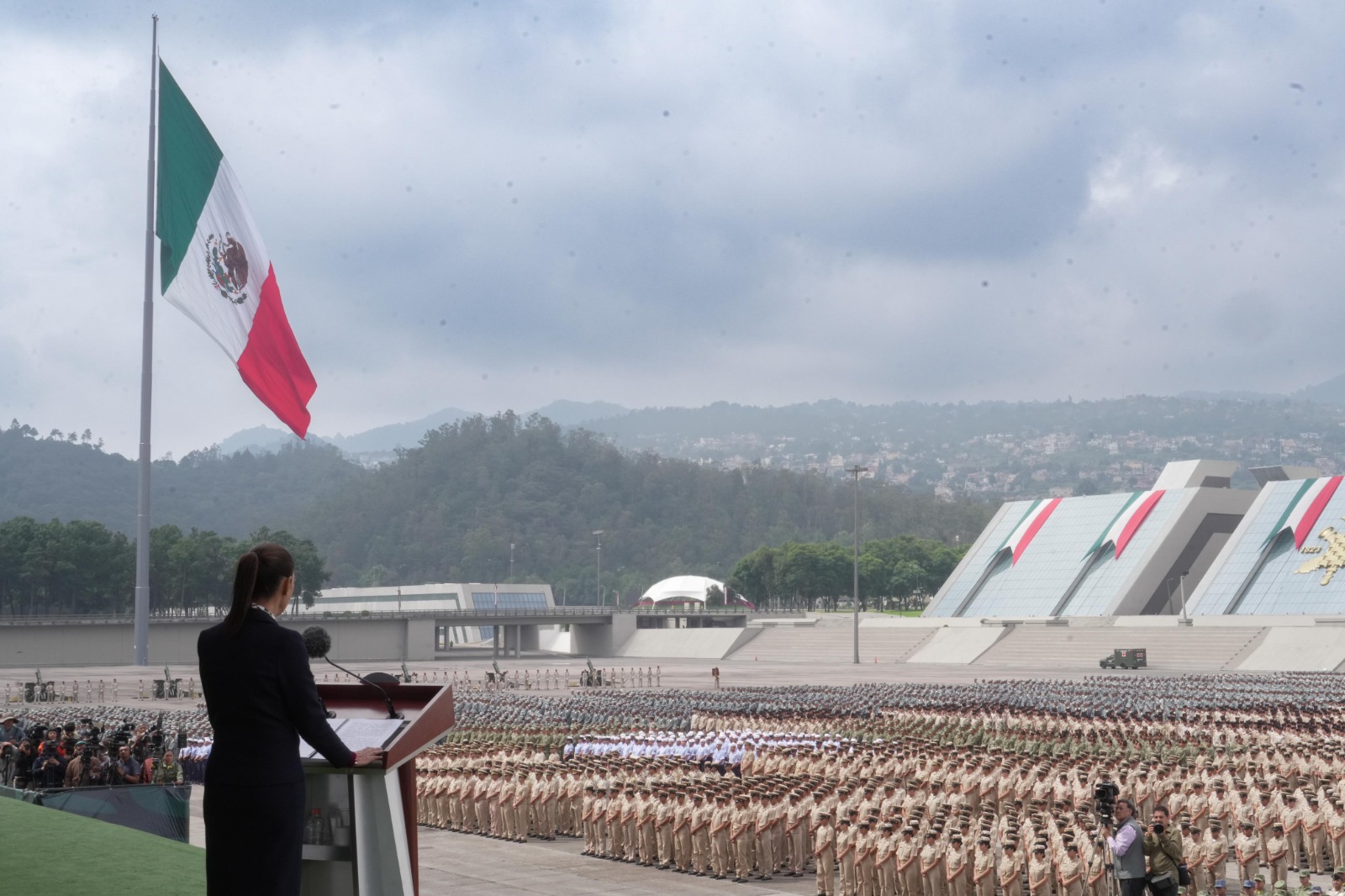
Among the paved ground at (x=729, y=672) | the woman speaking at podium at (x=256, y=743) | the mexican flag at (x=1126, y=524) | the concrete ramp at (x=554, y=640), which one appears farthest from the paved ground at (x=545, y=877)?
the concrete ramp at (x=554, y=640)

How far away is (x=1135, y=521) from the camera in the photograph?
77.2 meters

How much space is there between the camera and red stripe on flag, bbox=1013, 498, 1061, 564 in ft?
267

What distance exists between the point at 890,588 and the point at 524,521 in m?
70.4

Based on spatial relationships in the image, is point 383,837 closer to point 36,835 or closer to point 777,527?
point 36,835

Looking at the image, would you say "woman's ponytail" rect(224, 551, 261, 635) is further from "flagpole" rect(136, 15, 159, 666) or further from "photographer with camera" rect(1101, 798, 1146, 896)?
"flagpole" rect(136, 15, 159, 666)

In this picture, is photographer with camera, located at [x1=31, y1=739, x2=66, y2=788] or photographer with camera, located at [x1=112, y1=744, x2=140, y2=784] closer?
photographer with camera, located at [x1=112, y1=744, x2=140, y2=784]

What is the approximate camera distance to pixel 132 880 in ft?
23.6

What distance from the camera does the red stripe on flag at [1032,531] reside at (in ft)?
267

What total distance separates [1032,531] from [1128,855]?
2931 inches

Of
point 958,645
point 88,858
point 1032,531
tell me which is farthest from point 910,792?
point 1032,531

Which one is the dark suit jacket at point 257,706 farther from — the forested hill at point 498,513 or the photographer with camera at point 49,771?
the forested hill at point 498,513

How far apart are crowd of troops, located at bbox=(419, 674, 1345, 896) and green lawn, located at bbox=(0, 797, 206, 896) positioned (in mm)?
6391

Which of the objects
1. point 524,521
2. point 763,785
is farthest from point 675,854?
point 524,521

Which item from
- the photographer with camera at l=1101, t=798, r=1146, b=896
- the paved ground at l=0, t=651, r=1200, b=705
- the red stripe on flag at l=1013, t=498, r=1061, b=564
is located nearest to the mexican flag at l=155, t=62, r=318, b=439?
the photographer with camera at l=1101, t=798, r=1146, b=896
